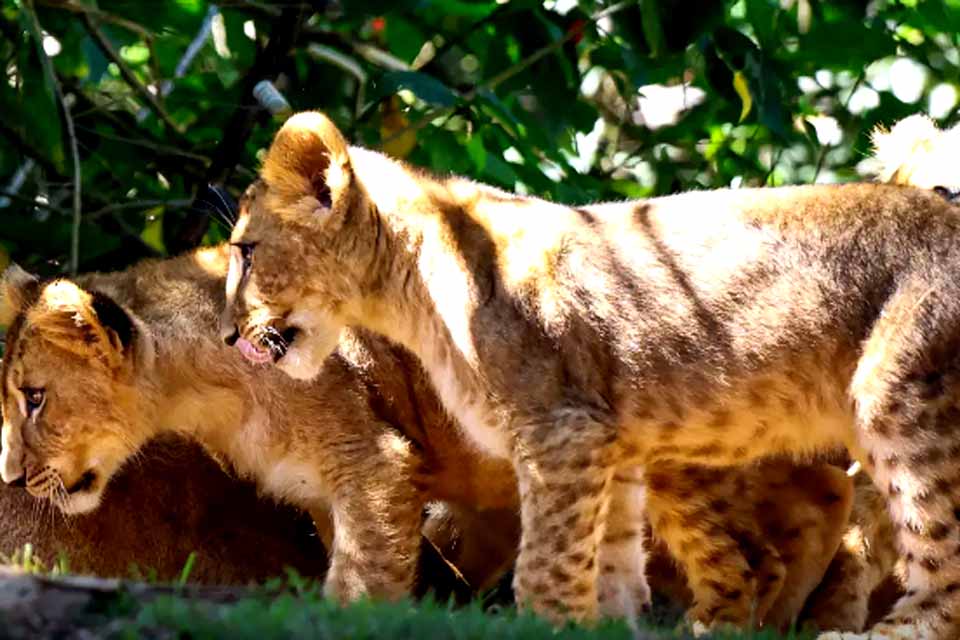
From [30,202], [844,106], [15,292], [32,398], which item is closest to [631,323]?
[32,398]

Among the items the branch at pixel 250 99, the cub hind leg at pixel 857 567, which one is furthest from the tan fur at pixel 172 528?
the cub hind leg at pixel 857 567

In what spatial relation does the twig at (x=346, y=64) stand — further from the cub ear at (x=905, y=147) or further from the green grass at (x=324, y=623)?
the green grass at (x=324, y=623)

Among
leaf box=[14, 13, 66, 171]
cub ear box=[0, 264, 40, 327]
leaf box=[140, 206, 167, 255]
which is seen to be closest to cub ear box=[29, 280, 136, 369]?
cub ear box=[0, 264, 40, 327]

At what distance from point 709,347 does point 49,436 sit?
7.73 ft

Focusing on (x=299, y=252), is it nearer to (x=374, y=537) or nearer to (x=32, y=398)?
(x=374, y=537)

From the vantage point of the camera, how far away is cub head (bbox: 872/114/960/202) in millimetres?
6902

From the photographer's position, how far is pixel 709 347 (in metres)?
6.06

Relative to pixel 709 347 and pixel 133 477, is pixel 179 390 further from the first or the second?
pixel 709 347

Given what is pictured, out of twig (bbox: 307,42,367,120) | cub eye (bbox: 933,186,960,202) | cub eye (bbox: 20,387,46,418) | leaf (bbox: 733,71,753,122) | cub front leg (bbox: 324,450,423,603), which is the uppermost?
cub eye (bbox: 933,186,960,202)

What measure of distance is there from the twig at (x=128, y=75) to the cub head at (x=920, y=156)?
9.91 feet

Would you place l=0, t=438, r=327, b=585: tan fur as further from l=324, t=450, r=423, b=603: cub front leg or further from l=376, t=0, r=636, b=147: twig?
l=376, t=0, r=636, b=147: twig

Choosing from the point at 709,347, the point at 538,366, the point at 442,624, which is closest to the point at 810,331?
the point at 709,347

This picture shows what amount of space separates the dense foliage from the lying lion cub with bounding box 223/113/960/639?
110 cm

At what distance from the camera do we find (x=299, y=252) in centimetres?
644
